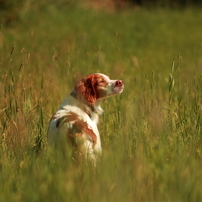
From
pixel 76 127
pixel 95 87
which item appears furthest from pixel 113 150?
pixel 95 87

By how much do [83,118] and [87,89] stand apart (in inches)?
Result: 13.2

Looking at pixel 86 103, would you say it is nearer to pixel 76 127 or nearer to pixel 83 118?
pixel 83 118

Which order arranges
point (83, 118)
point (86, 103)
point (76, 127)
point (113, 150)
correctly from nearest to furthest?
point (113, 150)
point (76, 127)
point (83, 118)
point (86, 103)

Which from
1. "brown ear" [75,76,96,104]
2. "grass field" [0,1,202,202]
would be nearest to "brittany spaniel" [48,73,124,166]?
"brown ear" [75,76,96,104]

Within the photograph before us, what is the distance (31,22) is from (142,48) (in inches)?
159

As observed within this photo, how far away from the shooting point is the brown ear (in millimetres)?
4750

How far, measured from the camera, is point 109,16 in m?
18.7

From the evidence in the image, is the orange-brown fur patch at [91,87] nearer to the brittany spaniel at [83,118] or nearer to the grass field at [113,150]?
the brittany spaniel at [83,118]

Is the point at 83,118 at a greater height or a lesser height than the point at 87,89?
lesser

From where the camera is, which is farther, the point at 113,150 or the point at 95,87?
the point at 95,87

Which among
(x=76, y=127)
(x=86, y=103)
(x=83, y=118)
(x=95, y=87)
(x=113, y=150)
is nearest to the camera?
(x=113, y=150)

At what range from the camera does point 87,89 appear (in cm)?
480

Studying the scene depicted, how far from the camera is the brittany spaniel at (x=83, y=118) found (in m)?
4.17

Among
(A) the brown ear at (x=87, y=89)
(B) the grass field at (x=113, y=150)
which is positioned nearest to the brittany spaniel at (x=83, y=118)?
Answer: (A) the brown ear at (x=87, y=89)
